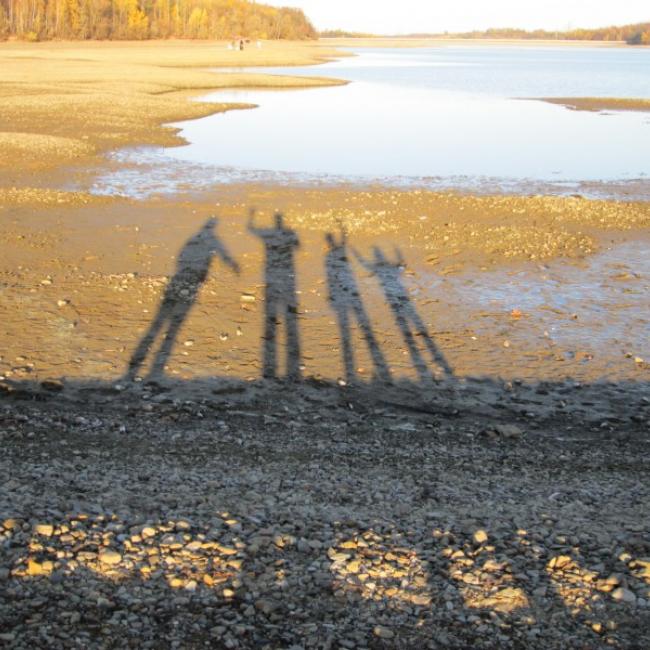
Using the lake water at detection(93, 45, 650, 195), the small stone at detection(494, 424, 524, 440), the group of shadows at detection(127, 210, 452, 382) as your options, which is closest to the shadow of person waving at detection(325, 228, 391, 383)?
the group of shadows at detection(127, 210, 452, 382)

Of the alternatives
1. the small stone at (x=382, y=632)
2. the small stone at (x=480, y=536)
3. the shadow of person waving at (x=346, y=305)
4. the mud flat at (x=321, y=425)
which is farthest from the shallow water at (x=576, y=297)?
the small stone at (x=382, y=632)

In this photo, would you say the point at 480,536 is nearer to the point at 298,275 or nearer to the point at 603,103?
the point at 298,275

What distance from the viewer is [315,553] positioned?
5676mm

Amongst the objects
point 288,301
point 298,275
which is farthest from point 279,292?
point 298,275

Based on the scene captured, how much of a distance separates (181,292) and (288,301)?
1719 millimetres

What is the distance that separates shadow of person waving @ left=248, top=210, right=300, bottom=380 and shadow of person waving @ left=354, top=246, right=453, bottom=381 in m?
1.48

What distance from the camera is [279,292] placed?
1341 centimetres

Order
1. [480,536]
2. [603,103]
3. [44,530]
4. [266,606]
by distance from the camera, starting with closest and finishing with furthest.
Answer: [266,606], [44,530], [480,536], [603,103]

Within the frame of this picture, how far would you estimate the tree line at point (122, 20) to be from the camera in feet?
378

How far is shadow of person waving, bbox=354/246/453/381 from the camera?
425 inches

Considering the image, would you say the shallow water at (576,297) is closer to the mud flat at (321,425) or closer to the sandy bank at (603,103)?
the mud flat at (321,425)

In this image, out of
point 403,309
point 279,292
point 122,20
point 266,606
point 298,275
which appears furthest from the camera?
point 122,20

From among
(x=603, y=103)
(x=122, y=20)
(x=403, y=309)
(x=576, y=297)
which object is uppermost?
(x=122, y=20)

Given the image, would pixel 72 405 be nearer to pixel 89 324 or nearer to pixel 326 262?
pixel 89 324
